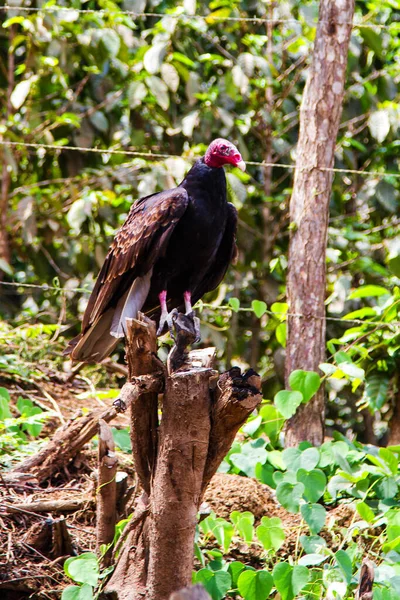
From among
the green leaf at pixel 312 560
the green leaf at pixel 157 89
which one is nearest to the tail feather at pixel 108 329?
the green leaf at pixel 312 560

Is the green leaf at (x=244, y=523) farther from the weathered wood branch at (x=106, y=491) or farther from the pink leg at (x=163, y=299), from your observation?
the pink leg at (x=163, y=299)

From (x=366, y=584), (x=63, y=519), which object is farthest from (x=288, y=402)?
(x=366, y=584)

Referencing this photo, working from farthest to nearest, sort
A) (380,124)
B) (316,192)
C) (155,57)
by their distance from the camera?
(380,124) < (155,57) < (316,192)

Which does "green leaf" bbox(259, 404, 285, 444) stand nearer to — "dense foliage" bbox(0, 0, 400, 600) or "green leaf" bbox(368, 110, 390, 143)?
"dense foliage" bbox(0, 0, 400, 600)

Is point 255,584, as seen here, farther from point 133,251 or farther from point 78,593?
point 133,251

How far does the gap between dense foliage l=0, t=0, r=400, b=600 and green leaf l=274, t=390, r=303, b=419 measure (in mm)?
401

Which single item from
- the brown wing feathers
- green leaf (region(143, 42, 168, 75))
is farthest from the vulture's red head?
green leaf (region(143, 42, 168, 75))

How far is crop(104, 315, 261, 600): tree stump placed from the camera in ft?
9.03

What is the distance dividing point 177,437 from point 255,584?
72cm

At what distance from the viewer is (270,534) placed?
134 inches

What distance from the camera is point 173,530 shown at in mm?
2840

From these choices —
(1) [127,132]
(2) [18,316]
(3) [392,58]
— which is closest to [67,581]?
(2) [18,316]

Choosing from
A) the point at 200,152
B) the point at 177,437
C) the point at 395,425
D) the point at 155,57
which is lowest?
the point at 395,425

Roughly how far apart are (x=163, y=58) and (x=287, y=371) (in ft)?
7.41
